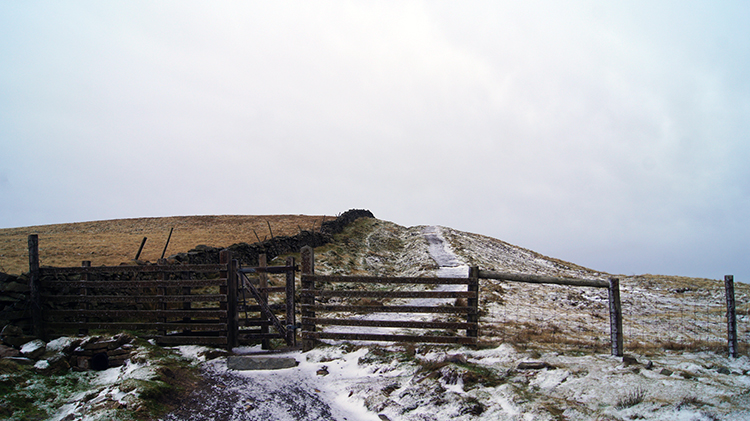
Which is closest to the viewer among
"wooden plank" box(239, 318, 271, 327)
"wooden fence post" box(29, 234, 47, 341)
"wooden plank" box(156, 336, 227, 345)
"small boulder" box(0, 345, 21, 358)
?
"small boulder" box(0, 345, 21, 358)

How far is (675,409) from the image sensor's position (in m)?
5.33

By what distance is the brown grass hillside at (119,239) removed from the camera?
→ 23.0m

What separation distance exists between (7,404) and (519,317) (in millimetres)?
14194

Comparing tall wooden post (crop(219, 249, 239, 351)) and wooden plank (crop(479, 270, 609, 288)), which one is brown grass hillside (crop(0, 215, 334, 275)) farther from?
wooden plank (crop(479, 270, 609, 288))

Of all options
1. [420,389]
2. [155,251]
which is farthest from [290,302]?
[155,251]

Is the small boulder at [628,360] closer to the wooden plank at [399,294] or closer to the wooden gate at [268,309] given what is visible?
the wooden plank at [399,294]

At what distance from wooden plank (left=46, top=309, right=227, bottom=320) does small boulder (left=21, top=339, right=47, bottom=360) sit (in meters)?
1.77

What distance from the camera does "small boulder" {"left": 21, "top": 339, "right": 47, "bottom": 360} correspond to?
28.1 ft

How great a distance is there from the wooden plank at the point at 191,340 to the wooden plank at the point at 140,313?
51cm

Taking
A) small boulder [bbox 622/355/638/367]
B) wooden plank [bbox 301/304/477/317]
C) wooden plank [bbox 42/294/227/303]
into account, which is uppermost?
wooden plank [bbox 42/294/227/303]

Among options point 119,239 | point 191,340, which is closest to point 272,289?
point 191,340

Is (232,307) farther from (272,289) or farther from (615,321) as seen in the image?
(615,321)

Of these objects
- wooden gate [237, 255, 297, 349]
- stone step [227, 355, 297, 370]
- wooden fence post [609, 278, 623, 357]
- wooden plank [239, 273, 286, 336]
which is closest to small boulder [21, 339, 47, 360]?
stone step [227, 355, 297, 370]

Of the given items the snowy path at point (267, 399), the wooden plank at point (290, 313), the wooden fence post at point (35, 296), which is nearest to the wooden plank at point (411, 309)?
the wooden plank at point (290, 313)
